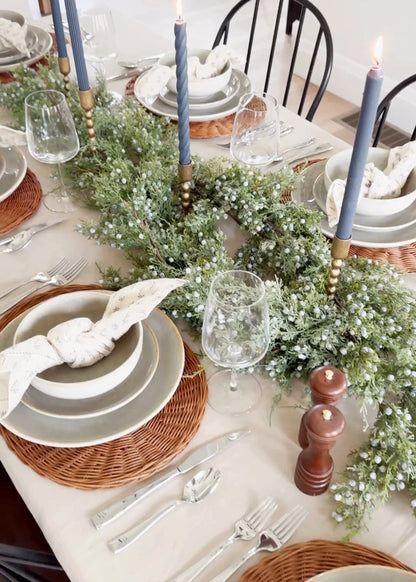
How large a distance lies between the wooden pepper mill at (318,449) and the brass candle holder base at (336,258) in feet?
0.82

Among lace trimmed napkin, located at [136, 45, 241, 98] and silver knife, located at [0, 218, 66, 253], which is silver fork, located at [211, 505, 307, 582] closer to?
silver knife, located at [0, 218, 66, 253]

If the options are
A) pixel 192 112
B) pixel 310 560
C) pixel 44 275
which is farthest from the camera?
pixel 192 112

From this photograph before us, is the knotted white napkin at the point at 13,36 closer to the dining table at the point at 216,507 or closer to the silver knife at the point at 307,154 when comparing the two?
the silver knife at the point at 307,154

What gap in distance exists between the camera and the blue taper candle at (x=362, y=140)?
2.35 ft

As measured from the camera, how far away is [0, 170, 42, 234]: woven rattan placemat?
1235mm

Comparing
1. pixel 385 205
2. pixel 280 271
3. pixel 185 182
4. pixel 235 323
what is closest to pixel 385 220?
pixel 385 205

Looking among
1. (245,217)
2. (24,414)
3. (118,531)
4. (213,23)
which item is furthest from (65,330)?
(213,23)

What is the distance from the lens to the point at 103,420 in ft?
2.76

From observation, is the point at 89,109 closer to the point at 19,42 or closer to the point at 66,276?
the point at 66,276

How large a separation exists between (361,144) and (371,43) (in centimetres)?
273

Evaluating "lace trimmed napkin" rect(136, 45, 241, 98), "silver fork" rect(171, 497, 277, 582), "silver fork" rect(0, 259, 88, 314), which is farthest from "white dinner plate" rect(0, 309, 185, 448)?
"lace trimmed napkin" rect(136, 45, 241, 98)

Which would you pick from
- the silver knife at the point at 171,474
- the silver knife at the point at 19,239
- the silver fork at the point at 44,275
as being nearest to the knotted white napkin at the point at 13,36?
the silver knife at the point at 19,239

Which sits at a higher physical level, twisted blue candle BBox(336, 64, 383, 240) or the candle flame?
the candle flame

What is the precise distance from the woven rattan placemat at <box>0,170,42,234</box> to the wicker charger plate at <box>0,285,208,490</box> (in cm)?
51
